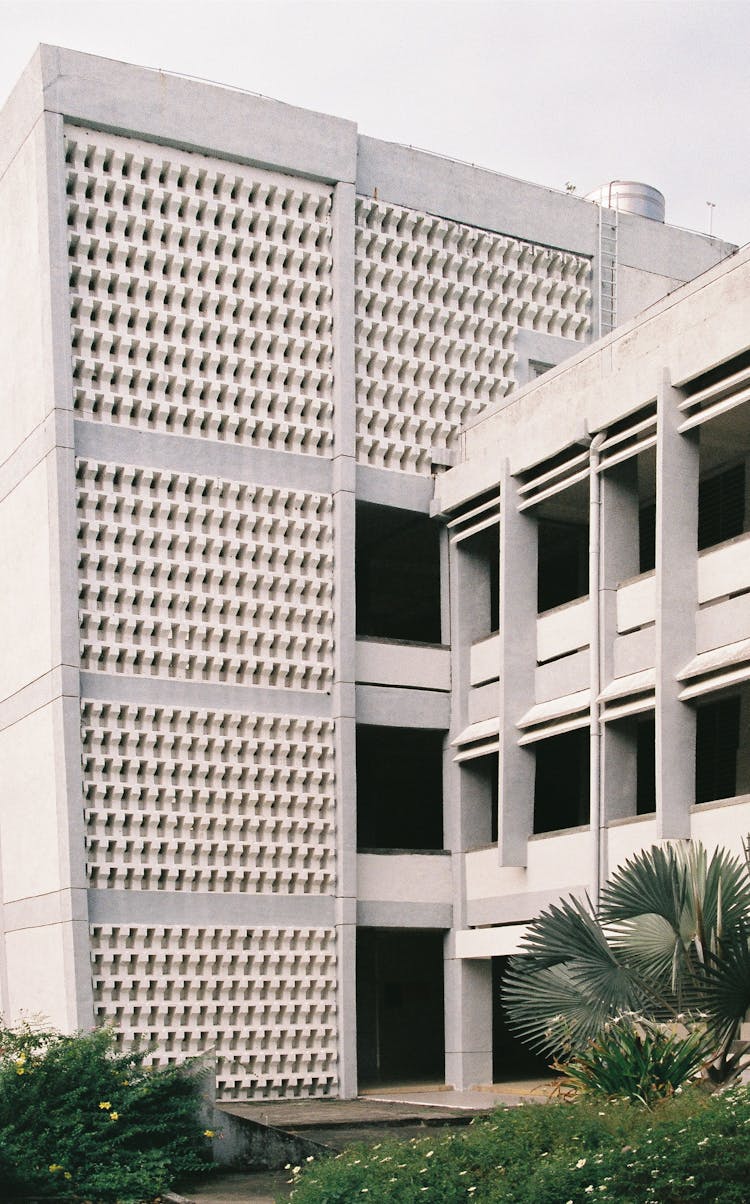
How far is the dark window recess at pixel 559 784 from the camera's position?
90.0ft

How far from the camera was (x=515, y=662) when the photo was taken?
22.3 metres

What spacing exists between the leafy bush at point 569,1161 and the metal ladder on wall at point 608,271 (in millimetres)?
16660

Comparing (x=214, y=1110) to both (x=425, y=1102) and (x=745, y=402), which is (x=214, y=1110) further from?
(x=745, y=402)

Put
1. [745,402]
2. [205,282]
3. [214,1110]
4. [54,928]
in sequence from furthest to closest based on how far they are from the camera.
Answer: [205,282] < [54,928] < [745,402] < [214,1110]

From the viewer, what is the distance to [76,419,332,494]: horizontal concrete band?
22.1 m

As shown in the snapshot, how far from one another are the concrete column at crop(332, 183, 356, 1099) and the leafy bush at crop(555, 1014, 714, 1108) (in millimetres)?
9910

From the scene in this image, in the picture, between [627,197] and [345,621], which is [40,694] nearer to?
[345,621]

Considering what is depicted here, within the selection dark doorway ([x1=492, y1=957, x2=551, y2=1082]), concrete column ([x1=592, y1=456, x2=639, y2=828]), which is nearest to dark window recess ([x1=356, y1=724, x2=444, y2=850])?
dark doorway ([x1=492, y1=957, x2=551, y2=1082])

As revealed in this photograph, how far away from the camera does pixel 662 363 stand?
19.6m

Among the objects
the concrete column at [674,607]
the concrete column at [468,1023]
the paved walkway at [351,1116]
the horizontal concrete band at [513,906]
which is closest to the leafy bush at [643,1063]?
the paved walkway at [351,1116]

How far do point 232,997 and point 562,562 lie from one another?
915cm

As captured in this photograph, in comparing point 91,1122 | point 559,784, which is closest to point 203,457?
point 559,784

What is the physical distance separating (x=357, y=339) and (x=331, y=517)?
273cm

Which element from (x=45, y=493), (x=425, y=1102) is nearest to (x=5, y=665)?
(x=45, y=493)
